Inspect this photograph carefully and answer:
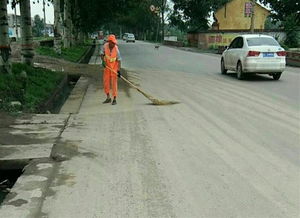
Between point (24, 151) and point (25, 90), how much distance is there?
4972 mm

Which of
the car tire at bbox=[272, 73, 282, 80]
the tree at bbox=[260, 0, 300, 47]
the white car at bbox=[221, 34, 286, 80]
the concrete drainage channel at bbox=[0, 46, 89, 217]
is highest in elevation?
the tree at bbox=[260, 0, 300, 47]

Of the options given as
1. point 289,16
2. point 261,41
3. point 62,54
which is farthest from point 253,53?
point 289,16

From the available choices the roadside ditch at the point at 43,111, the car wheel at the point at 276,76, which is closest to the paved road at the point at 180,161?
the roadside ditch at the point at 43,111

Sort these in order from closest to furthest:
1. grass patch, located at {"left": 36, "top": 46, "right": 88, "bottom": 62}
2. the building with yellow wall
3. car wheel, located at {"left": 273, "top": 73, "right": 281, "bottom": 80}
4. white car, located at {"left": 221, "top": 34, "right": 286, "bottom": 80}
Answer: white car, located at {"left": 221, "top": 34, "right": 286, "bottom": 80}, car wheel, located at {"left": 273, "top": 73, "right": 281, "bottom": 80}, grass patch, located at {"left": 36, "top": 46, "right": 88, "bottom": 62}, the building with yellow wall

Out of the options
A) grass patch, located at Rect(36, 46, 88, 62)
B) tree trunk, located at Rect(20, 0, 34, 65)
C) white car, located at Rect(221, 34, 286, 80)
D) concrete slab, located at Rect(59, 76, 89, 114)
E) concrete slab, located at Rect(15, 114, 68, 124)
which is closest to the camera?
concrete slab, located at Rect(15, 114, 68, 124)

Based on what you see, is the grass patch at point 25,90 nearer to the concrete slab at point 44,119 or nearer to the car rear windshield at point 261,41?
the concrete slab at point 44,119

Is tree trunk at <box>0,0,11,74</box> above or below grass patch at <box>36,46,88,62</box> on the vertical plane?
above

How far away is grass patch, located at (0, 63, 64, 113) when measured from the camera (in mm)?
9633

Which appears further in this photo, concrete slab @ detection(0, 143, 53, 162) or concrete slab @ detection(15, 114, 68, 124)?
concrete slab @ detection(15, 114, 68, 124)

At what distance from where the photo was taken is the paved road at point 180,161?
4516 millimetres

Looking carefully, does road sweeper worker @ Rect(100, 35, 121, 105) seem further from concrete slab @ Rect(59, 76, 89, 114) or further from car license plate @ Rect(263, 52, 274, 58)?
car license plate @ Rect(263, 52, 274, 58)

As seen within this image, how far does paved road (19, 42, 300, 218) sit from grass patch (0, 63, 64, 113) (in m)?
1.23

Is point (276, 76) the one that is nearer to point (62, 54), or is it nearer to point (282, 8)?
point (62, 54)

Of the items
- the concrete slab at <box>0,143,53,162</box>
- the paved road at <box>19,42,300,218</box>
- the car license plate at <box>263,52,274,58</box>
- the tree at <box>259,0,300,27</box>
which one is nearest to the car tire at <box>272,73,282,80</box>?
the car license plate at <box>263,52,274,58</box>
